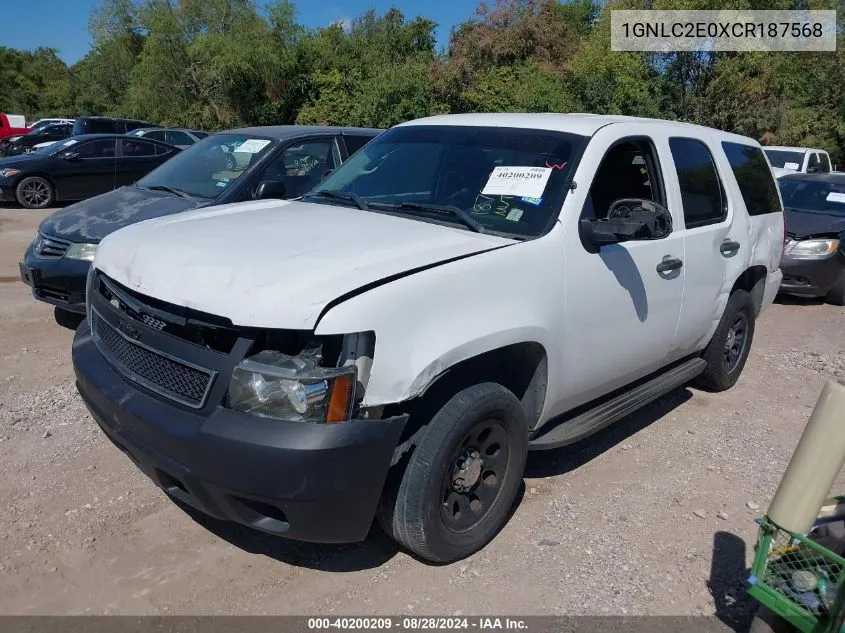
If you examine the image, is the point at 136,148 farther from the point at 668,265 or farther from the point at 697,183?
the point at 668,265

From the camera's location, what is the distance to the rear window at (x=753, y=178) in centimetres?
512

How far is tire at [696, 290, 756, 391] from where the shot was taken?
16.8 ft

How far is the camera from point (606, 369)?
12.4 ft

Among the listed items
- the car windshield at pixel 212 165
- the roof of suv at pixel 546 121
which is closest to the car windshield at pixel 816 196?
the roof of suv at pixel 546 121

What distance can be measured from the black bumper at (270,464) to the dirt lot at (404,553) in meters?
0.48

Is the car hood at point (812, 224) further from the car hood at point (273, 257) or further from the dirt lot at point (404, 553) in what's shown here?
the car hood at point (273, 257)

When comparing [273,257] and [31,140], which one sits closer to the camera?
[273,257]

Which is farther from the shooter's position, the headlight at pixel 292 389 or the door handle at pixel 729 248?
the door handle at pixel 729 248

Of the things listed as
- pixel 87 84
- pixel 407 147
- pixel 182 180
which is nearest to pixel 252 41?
pixel 87 84

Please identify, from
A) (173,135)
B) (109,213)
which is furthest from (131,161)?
(109,213)

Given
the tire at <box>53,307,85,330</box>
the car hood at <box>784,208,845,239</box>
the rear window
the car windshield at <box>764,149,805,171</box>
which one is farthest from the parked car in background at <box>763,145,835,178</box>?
the tire at <box>53,307,85,330</box>

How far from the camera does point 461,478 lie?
315 cm

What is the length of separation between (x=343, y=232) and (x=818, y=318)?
7.09 m

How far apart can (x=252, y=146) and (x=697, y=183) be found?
158 inches
